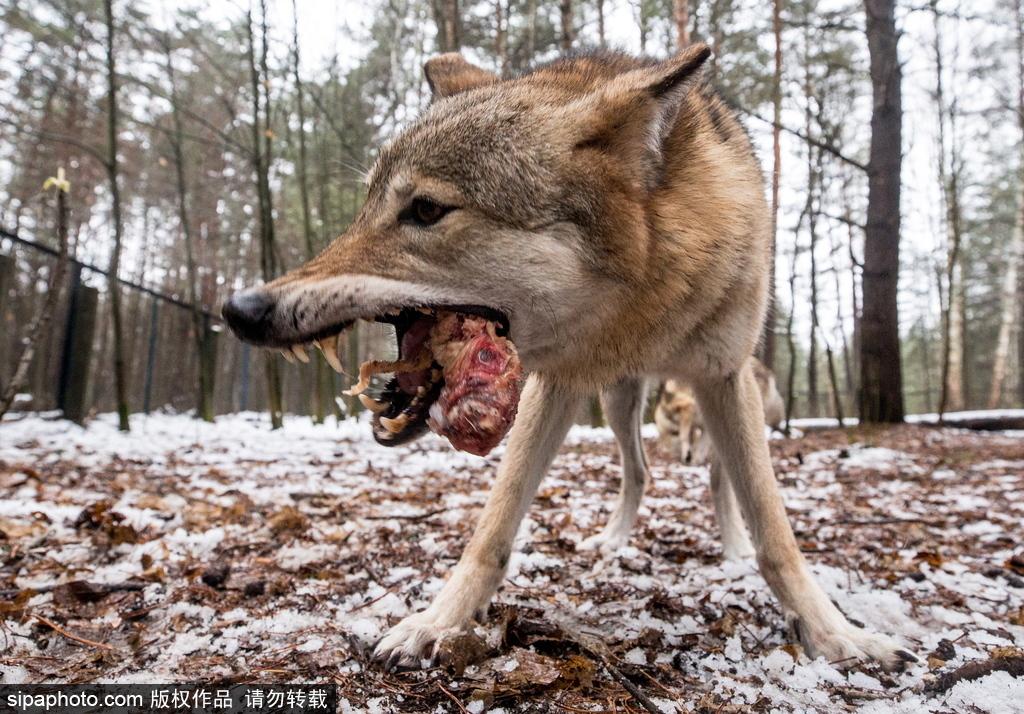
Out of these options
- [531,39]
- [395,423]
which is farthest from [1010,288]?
[395,423]

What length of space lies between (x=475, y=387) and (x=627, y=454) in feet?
7.14

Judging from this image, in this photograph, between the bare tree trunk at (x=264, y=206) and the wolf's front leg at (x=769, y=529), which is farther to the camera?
the bare tree trunk at (x=264, y=206)

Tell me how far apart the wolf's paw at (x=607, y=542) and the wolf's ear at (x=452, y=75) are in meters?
2.42

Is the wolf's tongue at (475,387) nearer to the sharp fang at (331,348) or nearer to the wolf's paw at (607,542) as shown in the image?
the sharp fang at (331,348)

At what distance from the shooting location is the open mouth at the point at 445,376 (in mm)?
1682

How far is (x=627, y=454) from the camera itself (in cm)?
364

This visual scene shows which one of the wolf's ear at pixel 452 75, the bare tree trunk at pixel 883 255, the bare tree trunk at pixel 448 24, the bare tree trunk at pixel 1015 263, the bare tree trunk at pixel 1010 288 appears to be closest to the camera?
the wolf's ear at pixel 452 75

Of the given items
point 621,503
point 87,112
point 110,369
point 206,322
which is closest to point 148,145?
point 87,112

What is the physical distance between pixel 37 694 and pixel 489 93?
85.3 inches

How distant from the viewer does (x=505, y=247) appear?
5.77 ft

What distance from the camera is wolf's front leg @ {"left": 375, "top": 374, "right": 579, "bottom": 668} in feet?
6.43

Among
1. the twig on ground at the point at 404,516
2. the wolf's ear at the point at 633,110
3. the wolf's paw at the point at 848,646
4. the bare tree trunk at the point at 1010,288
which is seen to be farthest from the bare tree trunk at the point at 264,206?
the bare tree trunk at the point at 1010,288

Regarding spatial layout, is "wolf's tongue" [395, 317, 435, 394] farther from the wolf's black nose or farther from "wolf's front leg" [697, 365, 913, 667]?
"wolf's front leg" [697, 365, 913, 667]

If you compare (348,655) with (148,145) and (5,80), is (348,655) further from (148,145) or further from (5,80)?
(148,145)
